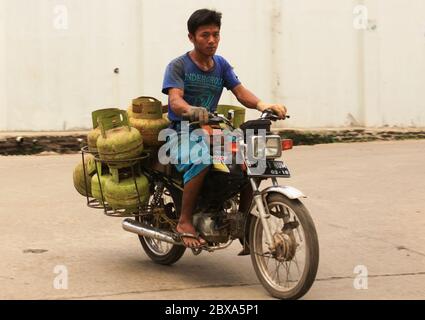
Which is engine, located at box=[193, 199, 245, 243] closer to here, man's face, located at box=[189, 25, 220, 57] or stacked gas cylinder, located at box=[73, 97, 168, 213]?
stacked gas cylinder, located at box=[73, 97, 168, 213]

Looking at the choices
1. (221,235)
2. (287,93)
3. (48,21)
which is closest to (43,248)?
(221,235)

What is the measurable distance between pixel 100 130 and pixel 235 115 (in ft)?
A: 3.18

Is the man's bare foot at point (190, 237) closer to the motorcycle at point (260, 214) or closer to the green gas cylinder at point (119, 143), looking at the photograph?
the motorcycle at point (260, 214)

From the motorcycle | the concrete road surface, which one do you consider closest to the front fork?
the motorcycle

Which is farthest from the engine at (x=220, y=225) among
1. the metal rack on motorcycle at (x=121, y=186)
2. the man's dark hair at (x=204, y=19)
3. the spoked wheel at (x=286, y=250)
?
the man's dark hair at (x=204, y=19)

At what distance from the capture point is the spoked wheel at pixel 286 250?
15.6ft

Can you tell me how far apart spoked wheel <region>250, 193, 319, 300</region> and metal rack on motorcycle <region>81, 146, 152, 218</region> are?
37.4 inches

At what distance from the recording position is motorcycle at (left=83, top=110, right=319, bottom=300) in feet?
16.0

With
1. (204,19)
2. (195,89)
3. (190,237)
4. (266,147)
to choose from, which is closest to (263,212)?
(266,147)

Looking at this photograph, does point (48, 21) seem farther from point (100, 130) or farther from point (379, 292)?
point (379, 292)

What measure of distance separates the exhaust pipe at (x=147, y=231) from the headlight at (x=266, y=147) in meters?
0.92

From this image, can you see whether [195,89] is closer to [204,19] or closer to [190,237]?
[204,19]

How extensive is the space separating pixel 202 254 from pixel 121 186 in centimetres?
110

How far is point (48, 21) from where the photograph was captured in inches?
489
